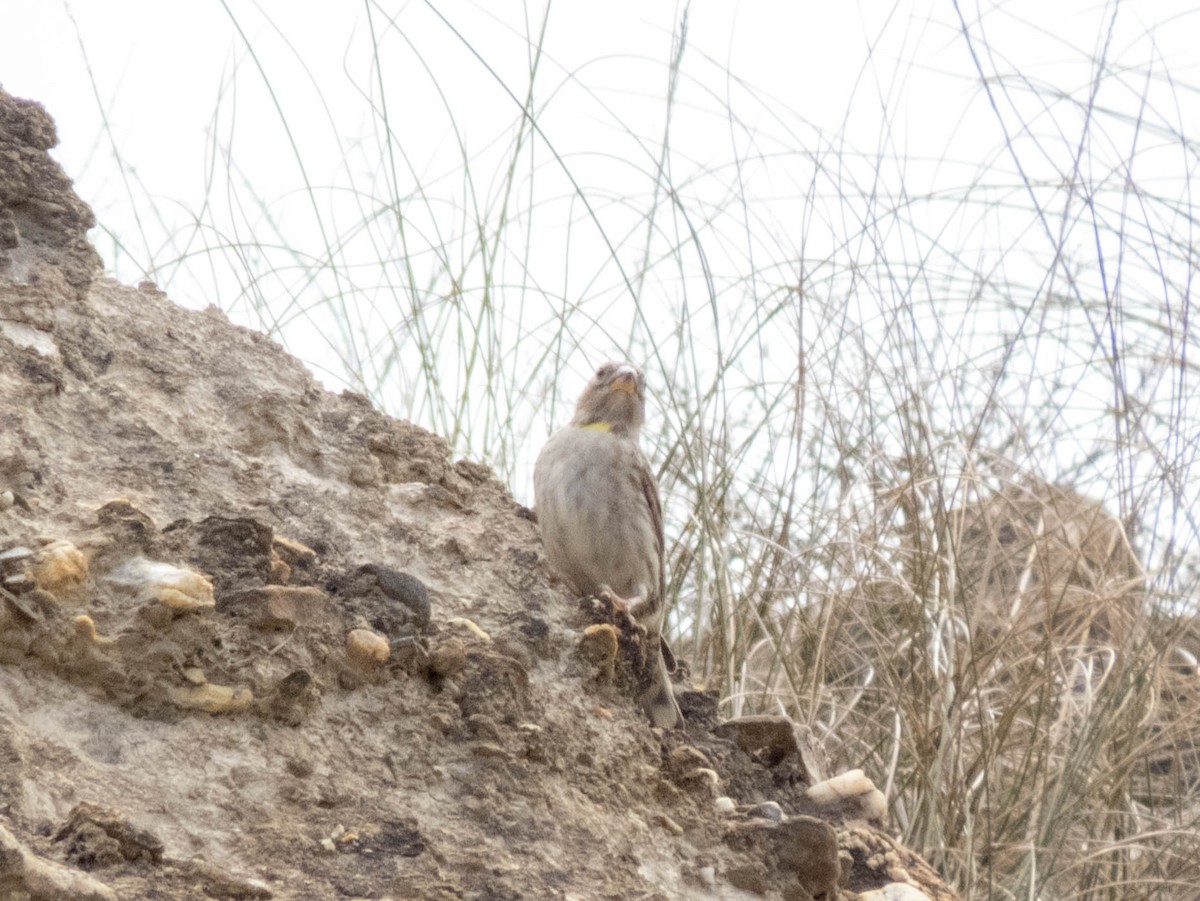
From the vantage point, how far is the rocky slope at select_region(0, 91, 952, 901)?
76.0 inches

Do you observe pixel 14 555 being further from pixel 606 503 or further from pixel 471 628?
pixel 606 503

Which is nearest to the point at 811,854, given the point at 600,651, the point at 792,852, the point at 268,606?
the point at 792,852

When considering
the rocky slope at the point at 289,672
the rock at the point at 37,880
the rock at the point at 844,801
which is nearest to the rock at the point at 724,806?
the rocky slope at the point at 289,672

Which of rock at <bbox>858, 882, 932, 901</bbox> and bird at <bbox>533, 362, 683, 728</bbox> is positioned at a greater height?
bird at <bbox>533, 362, 683, 728</bbox>

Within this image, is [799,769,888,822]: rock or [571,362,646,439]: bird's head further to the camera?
[571,362,646,439]: bird's head

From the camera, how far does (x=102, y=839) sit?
173 cm

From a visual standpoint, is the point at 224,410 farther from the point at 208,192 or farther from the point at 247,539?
the point at 208,192

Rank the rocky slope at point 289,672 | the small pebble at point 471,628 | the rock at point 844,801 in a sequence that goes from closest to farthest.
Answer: the rocky slope at point 289,672
the small pebble at point 471,628
the rock at point 844,801

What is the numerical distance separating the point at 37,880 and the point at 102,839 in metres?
0.14

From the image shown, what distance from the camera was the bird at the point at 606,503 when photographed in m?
3.91

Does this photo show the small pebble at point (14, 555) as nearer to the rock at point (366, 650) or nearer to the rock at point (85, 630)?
the rock at point (85, 630)

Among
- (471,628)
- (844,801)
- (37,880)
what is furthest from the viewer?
(844,801)

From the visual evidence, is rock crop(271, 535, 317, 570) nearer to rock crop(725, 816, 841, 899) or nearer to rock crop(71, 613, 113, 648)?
rock crop(71, 613, 113, 648)

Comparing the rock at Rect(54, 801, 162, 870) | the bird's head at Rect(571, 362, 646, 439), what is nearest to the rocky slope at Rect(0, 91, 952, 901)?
the rock at Rect(54, 801, 162, 870)
